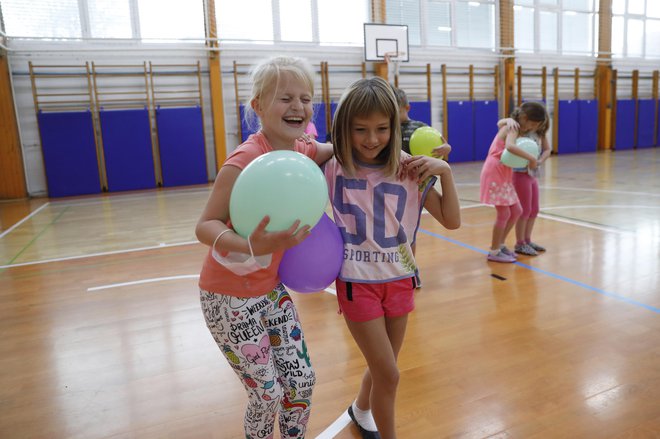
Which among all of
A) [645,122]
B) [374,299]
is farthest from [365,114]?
[645,122]

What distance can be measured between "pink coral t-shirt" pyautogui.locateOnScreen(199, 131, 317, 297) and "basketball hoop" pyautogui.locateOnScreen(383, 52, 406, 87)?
392 inches

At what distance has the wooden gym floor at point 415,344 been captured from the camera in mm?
2051

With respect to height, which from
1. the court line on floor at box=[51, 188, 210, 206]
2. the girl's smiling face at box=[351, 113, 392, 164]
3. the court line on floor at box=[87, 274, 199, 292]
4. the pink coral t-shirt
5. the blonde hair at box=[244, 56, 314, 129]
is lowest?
the court line on floor at box=[87, 274, 199, 292]

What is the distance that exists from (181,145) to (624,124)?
13.4m

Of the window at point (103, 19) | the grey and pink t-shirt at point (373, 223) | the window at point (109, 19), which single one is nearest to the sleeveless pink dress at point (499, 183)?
the grey and pink t-shirt at point (373, 223)

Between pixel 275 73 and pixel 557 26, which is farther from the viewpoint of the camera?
pixel 557 26

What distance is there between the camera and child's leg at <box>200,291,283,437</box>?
4.44 feet

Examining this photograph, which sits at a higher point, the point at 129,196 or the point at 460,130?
the point at 460,130

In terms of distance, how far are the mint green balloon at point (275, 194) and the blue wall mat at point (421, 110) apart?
1113cm

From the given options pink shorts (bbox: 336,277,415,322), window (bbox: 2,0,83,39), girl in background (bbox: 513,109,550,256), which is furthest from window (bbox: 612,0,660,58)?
pink shorts (bbox: 336,277,415,322)

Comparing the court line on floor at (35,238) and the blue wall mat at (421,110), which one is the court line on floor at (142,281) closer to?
the court line on floor at (35,238)

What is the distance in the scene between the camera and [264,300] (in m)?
1.39

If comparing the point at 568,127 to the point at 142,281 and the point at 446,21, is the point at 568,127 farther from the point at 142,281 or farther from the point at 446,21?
the point at 142,281

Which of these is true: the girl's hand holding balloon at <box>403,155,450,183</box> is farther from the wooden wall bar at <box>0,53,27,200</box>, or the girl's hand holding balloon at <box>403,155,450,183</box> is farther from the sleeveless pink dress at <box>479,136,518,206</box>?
the wooden wall bar at <box>0,53,27,200</box>
